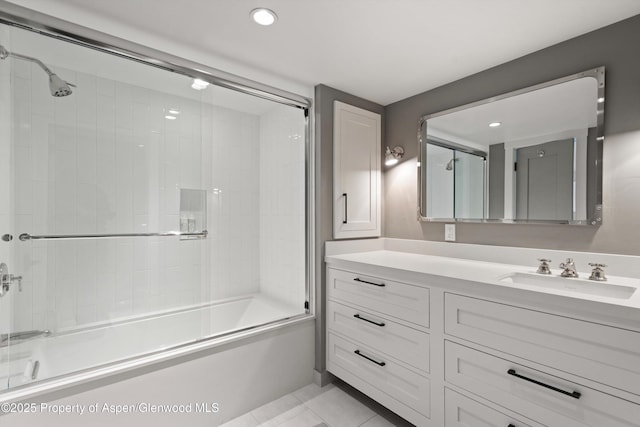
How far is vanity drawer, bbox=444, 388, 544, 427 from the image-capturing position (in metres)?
1.30

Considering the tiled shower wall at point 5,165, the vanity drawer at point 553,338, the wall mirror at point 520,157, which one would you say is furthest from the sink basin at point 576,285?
the tiled shower wall at point 5,165

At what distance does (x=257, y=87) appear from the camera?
6.69ft

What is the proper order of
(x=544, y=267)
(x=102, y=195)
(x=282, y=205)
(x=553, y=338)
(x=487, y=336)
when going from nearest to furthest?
(x=553, y=338) < (x=487, y=336) < (x=544, y=267) < (x=102, y=195) < (x=282, y=205)

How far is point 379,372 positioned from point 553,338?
3.17ft

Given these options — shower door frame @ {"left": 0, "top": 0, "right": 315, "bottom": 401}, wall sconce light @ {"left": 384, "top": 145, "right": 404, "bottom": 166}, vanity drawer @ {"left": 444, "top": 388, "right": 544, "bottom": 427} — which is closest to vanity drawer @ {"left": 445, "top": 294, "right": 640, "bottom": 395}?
vanity drawer @ {"left": 444, "top": 388, "right": 544, "bottom": 427}

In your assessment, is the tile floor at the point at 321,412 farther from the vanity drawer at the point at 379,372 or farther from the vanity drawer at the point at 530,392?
the vanity drawer at the point at 530,392

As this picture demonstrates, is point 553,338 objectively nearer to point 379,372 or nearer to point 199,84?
point 379,372

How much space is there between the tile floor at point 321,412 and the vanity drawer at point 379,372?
138 millimetres

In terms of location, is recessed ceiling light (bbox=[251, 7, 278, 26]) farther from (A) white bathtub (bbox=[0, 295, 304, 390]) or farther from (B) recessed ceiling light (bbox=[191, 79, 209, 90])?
(A) white bathtub (bbox=[0, 295, 304, 390])

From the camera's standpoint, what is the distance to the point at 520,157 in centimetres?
184

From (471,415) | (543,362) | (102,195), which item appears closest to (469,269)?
(543,362)

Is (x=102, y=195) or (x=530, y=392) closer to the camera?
(x=530, y=392)

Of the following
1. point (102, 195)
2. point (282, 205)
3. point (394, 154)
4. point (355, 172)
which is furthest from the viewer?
point (282, 205)

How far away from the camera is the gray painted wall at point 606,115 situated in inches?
58.3
